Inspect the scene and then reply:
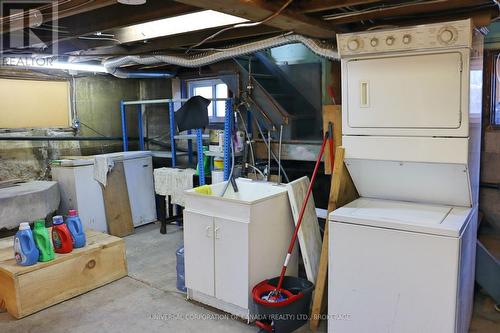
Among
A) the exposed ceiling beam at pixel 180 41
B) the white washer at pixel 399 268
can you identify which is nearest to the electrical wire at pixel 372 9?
the exposed ceiling beam at pixel 180 41

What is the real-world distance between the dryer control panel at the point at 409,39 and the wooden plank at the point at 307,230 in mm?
1037

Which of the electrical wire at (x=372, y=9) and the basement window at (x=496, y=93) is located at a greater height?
the electrical wire at (x=372, y=9)

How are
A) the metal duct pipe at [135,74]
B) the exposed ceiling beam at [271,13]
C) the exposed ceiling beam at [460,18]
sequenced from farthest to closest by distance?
1. the metal duct pipe at [135,74]
2. the exposed ceiling beam at [460,18]
3. the exposed ceiling beam at [271,13]

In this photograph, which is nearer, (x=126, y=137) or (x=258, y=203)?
(x=258, y=203)

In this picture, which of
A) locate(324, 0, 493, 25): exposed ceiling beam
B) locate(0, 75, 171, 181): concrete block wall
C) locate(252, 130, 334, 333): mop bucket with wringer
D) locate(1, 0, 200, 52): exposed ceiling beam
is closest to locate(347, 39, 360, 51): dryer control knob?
locate(324, 0, 493, 25): exposed ceiling beam

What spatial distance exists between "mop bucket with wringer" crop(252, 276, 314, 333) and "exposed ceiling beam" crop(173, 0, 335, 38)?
1667 mm

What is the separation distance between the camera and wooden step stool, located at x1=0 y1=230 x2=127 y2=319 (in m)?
2.93

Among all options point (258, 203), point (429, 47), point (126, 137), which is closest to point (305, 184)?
point (258, 203)

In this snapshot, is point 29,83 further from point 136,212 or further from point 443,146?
point 443,146

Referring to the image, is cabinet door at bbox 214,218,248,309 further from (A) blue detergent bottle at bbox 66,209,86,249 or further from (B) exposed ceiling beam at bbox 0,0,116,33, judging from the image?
(B) exposed ceiling beam at bbox 0,0,116,33

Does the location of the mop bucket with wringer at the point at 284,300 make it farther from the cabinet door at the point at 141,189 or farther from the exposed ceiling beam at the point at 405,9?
the cabinet door at the point at 141,189

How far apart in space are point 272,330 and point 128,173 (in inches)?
113

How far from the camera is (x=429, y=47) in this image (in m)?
2.15

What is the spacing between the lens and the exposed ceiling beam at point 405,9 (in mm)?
2240
